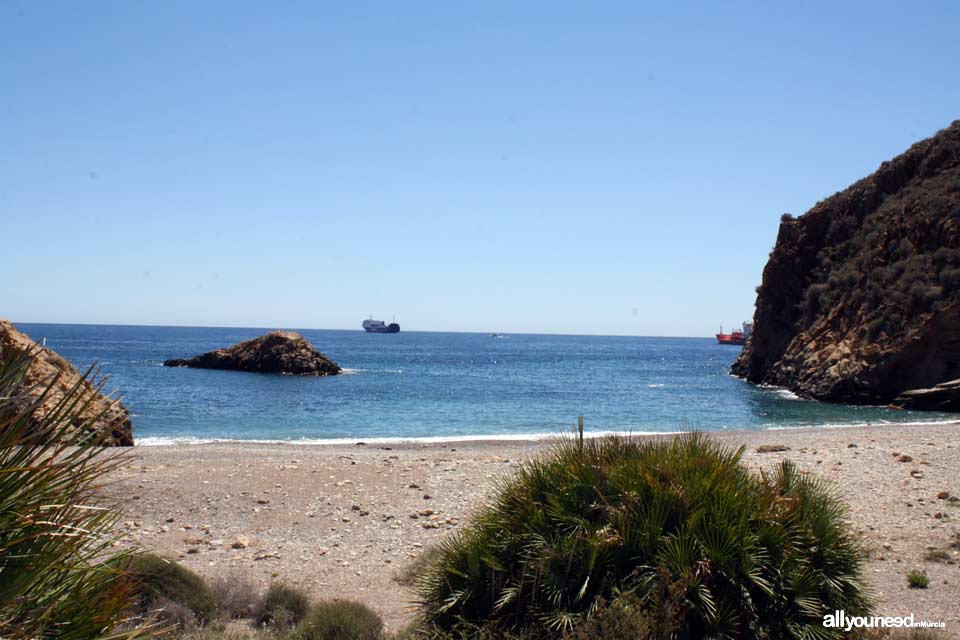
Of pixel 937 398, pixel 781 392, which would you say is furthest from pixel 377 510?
pixel 781 392

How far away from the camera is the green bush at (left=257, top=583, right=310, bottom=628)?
7.41 m

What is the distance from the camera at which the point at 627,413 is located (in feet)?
122

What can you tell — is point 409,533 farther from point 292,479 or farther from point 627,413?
point 627,413

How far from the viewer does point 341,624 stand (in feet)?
22.2

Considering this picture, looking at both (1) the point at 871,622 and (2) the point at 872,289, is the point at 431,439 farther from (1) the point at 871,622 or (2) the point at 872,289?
(2) the point at 872,289

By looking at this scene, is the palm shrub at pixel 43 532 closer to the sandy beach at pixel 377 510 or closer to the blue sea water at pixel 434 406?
the sandy beach at pixel 377 510

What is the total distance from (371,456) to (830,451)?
11525 millimetres

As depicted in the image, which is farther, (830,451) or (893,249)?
(893,249)

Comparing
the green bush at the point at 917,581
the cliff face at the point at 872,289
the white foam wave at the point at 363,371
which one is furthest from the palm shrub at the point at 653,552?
the white foam wave at the point at 363,371

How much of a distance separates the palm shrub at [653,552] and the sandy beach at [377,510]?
1.48 m

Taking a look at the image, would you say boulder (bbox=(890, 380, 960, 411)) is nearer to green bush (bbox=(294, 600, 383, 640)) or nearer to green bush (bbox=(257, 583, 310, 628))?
green bush (bbox=(257, 583, 310, 628))

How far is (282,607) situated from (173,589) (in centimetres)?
106

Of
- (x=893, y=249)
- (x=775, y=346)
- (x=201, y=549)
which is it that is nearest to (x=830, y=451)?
(x=201, y=549)

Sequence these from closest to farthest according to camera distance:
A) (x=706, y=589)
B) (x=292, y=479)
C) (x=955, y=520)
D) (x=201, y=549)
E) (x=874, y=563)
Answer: (x=706, y=589) → (x=874, y=563) → (x=201, y=549) → (x=955, y=520) → (x=292, y=479)
